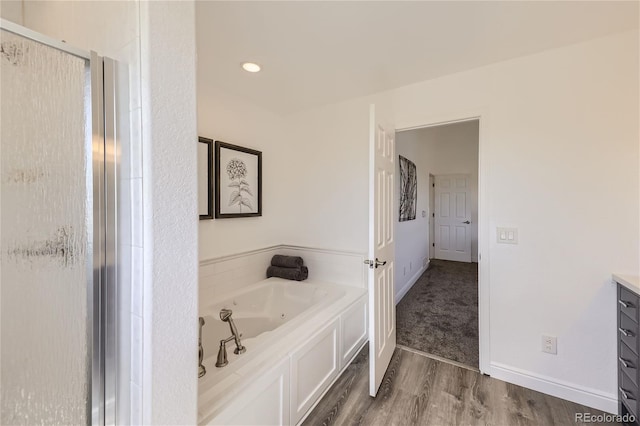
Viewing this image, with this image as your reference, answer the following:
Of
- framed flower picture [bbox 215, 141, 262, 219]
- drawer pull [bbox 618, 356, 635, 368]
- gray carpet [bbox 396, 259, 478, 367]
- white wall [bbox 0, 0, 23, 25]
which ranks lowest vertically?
gray carpet [bbox 396, 259, 478, 367]

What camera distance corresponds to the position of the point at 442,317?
2936mm

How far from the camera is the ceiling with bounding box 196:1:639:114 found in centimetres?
135

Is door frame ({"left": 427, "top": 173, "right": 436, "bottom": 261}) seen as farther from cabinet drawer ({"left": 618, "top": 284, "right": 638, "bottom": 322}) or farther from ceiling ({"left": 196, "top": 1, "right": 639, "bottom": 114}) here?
cabinet drawer ({"left": 618, "top": 284, "right": 638, "bottom": 322})

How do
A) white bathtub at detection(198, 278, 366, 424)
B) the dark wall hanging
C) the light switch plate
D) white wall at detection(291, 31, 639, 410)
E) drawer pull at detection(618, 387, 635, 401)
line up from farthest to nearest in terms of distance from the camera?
1. the dark wall hanging
2. the light switch plate
3. white wall at detection(291, 31, 639, 410)
4. drawer pull at detection(618, 387, 635, 401)
5. white bathtub at detection(198, 278, 366, 424)

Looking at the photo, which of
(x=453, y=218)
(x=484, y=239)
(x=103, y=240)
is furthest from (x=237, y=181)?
(x=453, y=218)

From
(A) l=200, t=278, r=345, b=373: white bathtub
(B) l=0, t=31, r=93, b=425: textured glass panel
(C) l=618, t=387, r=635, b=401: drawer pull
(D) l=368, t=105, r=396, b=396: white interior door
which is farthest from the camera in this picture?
(A) l=200, t=278, r=345, b=373: white bathtub

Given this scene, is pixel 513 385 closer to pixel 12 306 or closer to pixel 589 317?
pixel 589 317

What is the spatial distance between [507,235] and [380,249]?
91 cm

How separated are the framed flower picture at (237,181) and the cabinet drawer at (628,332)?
2.68 m

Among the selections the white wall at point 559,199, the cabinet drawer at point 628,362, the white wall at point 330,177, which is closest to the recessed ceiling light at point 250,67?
the white wall at point 330,177

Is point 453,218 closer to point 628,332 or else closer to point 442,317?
point 442,317

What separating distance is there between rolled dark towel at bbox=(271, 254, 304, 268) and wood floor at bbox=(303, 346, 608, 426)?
3.47ft

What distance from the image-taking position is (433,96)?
2.13 meters
